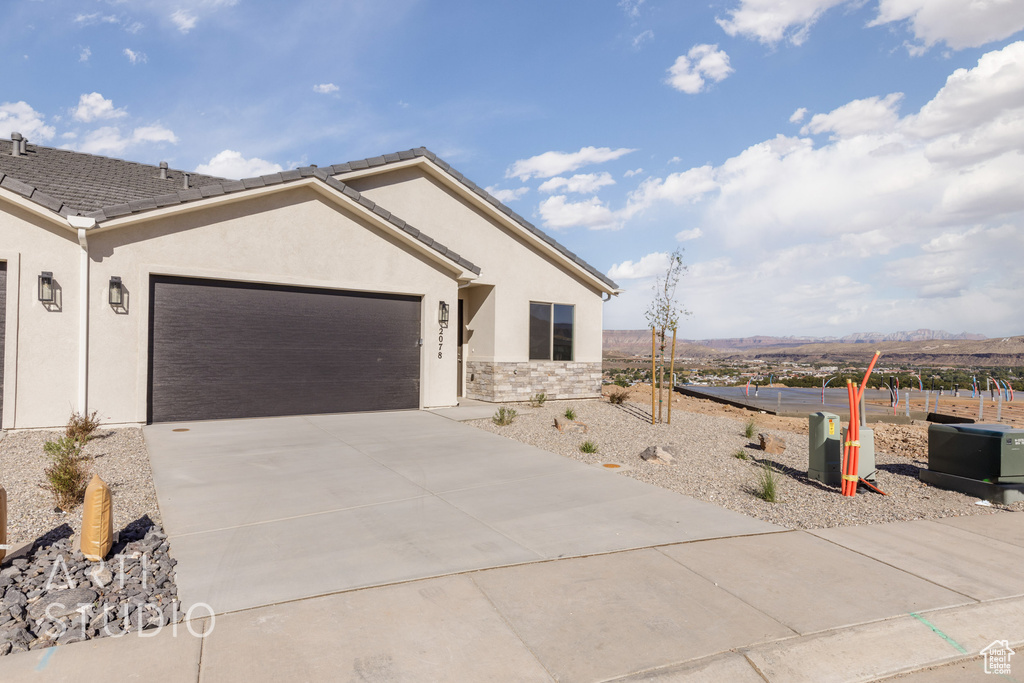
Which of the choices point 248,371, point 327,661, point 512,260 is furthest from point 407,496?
point 512,260

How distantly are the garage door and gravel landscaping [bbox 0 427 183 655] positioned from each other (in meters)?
4.30

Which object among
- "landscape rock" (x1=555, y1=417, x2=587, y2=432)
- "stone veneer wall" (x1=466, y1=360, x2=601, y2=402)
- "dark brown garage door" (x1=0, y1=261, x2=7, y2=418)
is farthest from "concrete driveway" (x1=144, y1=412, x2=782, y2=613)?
"stone veneer wall" (x1=466, y1=360, x2=601, y2=402)

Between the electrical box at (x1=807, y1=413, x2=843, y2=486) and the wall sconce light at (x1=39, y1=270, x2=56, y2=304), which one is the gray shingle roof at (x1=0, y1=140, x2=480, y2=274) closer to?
the wall sconce light at (x1=39, y1=270, x2=56, y2=304)

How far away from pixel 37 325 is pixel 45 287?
65cm

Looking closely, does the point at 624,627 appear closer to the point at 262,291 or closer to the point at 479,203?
the point at 262,291

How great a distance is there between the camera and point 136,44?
44.3ft

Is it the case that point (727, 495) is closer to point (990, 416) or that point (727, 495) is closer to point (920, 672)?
point (920, 672)

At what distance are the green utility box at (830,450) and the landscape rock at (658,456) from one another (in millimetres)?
1850

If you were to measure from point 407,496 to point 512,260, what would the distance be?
10103 mm

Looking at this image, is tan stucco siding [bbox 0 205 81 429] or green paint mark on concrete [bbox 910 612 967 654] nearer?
green paint mark on concrete [bbox 910 612 967 654]

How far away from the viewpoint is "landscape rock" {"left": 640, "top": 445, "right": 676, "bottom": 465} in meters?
8.38

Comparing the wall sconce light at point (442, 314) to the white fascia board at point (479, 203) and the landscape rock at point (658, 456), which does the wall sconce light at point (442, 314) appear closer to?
the white fascia board at point (479, 203)

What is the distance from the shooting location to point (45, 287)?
9.23 m
